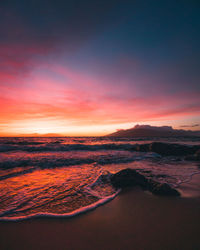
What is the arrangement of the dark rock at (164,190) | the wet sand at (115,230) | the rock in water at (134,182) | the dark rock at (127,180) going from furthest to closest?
1. the dark rock at (127,180)
2. the rock in water at (134,182)
3. the dark rock at (164,190)
4. the wet sand at (115,230)

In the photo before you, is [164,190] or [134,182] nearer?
[164,190]

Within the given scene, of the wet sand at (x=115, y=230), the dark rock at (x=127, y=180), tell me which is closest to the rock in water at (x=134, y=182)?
the dark rock at (x=127, y=180)

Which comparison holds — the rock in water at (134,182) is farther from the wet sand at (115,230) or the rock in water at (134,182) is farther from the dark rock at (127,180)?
the wet sand at (115,230)

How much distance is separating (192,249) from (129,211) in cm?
127

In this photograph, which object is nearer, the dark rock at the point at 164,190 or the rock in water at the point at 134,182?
the dark rock at the point at 164,190

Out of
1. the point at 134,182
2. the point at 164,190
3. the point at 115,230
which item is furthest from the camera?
the point at 134,182

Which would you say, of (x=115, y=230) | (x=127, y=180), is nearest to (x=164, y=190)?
(x=127, y=180)

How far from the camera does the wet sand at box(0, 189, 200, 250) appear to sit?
77.8 inches

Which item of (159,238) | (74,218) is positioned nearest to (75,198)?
(74,218)

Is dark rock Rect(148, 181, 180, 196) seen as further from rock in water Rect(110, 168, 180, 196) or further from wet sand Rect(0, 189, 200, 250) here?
wet sand Rect(0, 189, 200, 250)

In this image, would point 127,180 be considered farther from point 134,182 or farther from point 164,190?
point 164,190

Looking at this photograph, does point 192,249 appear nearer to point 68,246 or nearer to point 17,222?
point 68,246

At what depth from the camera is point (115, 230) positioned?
2.28m

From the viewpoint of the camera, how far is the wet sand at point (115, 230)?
1.98 m
